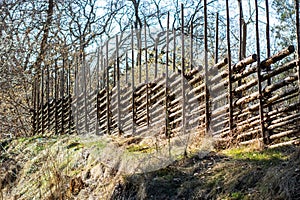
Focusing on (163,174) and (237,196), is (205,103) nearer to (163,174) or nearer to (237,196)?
(163,174)

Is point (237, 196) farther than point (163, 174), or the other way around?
point (163, 174)

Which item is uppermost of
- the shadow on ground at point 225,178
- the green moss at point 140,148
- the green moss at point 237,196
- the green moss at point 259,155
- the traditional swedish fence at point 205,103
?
the traditional swedish fence at point 205,103

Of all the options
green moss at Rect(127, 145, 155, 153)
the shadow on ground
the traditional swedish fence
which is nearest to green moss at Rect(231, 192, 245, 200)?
the shadow on ground

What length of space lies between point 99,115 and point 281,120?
13.8 ft

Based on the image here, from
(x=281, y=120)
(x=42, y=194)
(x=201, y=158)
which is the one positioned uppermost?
(x=281, y=120)

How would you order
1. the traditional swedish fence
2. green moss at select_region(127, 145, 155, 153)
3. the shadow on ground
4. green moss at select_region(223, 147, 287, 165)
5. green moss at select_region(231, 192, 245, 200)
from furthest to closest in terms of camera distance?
green moss at select_region(127, 145, 155, 153)
the traditional swedish fence
green moss at select_region(223, 147, 287, 165)
green moss at select_region(231, 192, 245, 200)
the shadow on ground

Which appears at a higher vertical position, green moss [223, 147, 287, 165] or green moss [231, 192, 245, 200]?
green moss [223, 147, 287, 165]

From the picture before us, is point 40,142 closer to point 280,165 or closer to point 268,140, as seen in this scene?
point 268,140

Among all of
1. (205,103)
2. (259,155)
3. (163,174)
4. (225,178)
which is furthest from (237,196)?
(205,103)

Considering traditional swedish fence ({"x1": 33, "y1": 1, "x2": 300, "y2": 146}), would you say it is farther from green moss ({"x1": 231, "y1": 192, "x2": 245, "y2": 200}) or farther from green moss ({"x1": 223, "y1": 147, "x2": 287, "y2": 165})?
green moss ({"x1": 231, "y1": 192, "x2": 245, "y2": 200})

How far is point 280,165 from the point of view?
279 cm

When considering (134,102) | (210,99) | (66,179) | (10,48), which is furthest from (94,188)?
(10,48)

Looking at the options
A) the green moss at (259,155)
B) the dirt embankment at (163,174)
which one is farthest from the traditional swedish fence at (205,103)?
the dirt embankment at (163,174)

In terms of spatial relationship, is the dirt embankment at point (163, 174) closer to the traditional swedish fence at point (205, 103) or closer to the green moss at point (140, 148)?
the green moss at point (140, 148)
